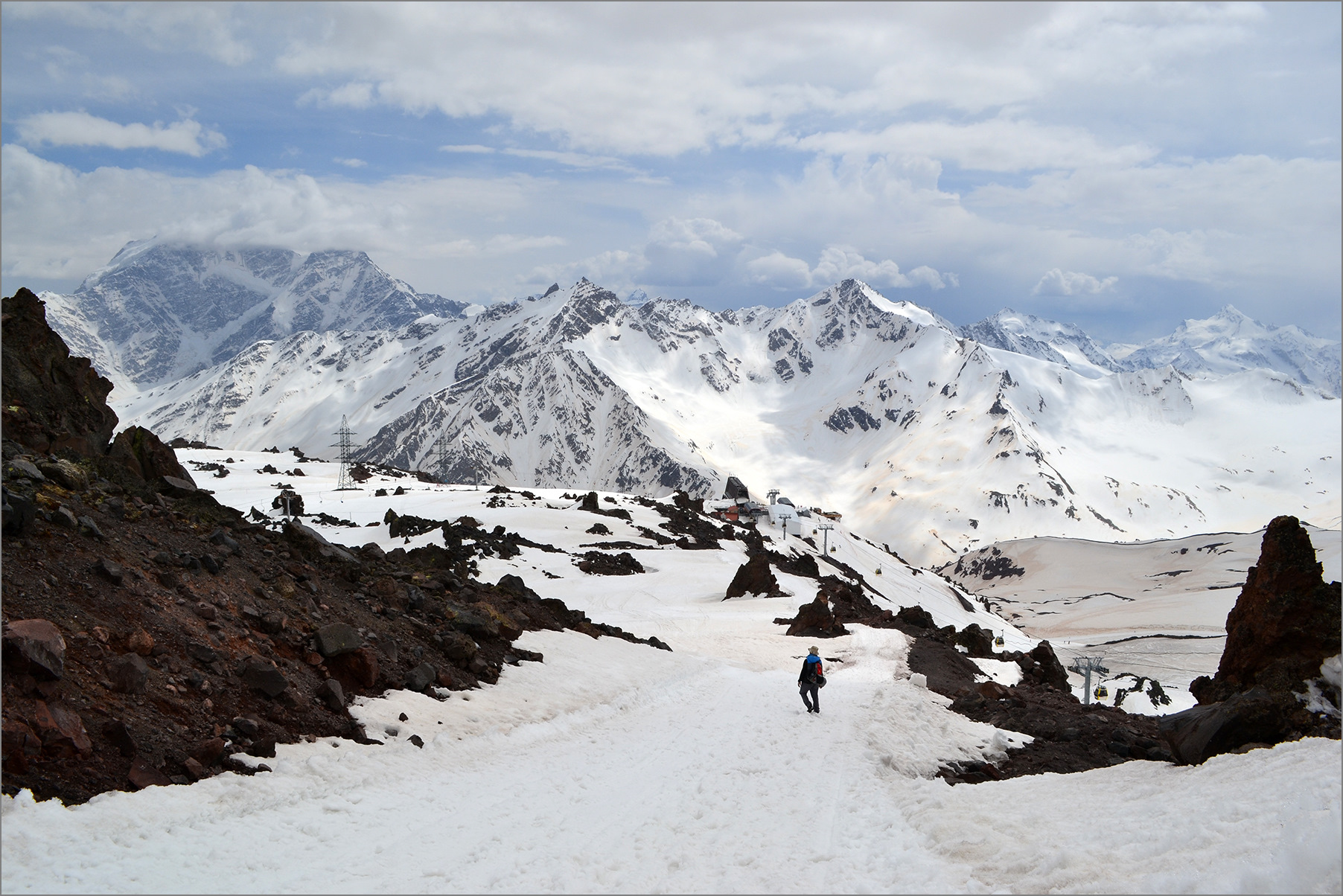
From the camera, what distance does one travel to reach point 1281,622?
13836 millimetres

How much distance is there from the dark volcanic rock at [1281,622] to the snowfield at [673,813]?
3229 millimetres

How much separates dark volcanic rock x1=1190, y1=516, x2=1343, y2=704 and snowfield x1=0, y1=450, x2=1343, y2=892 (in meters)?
3.23

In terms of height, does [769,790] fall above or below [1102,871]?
below

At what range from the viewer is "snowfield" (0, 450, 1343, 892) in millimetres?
8000

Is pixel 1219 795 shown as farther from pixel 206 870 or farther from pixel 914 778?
pixel 206 870

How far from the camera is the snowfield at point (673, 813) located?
800 cm

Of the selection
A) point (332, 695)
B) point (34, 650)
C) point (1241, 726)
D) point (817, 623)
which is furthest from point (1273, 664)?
point (817, 623)

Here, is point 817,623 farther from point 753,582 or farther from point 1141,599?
point 1141,599

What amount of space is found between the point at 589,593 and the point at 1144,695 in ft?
97.3

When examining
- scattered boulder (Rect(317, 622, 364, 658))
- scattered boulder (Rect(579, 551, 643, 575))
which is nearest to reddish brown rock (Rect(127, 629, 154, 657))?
scattered boulder (Rect(317, 622, 364, 658))

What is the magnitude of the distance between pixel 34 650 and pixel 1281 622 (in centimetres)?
1883

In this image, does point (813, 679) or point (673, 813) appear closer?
point (673, 813)

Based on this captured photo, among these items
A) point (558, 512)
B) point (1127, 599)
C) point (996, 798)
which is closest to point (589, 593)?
point (558, 512)

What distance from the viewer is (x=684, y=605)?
40.1 meters
